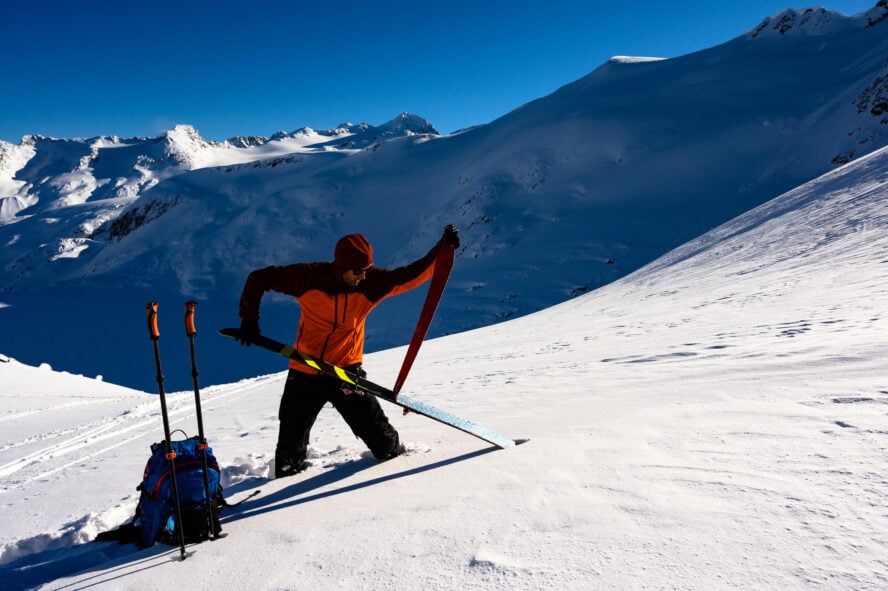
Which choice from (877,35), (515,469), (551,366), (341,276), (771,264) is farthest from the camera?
(877,35)

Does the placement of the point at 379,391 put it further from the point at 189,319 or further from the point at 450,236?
the point at 189,319

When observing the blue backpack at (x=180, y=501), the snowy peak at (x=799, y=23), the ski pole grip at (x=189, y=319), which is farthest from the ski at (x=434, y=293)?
the snowy peak at (x=799, y=23)

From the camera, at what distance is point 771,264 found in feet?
37.4

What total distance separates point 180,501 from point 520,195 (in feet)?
121

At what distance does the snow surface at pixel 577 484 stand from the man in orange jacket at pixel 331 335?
0.23 metres

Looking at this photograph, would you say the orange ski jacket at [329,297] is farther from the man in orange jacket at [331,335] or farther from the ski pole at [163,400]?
the ski pole at [163,400]

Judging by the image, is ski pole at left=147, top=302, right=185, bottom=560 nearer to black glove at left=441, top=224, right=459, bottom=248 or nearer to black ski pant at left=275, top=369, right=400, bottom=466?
black ski pant at left=275, top=369, right=400, bottom=466

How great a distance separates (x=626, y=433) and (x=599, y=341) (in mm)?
5316

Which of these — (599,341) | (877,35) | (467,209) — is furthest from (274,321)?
(877,35)

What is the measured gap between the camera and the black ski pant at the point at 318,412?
12.6 ft

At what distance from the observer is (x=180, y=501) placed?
2.88 m

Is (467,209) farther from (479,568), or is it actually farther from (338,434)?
(479,568)

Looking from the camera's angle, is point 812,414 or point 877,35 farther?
point 877,35

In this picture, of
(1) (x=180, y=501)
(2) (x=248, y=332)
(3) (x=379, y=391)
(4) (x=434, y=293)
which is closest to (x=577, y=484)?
(3) (x=379, y=391)
